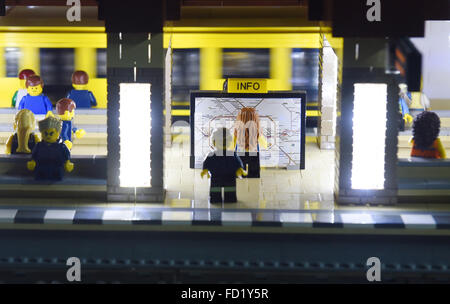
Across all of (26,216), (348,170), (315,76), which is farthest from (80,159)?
(315,76)

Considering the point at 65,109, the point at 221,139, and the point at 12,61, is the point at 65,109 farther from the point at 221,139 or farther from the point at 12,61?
the point at 221,139

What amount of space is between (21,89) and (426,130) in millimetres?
6198

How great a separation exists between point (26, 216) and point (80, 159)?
1112 mm

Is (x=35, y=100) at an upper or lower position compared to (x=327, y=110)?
upper

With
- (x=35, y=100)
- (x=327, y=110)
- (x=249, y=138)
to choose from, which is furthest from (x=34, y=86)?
(x=327, y=110)

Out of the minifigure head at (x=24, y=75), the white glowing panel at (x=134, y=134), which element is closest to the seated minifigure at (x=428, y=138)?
the white glowing panel at (x=134, y=134)

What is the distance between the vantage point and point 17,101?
566 inches

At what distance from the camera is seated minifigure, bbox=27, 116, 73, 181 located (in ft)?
36.4

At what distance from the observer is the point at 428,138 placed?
11.5 meters

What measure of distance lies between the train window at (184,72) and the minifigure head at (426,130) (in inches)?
178

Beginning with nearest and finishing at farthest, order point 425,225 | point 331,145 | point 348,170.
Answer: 1. point 425,225
2. point 348,170
3. point 331,145

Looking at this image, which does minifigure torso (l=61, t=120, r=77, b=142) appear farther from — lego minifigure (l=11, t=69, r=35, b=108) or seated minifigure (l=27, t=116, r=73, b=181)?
seated minifigure (l=27, t=116, r=73, b=181)

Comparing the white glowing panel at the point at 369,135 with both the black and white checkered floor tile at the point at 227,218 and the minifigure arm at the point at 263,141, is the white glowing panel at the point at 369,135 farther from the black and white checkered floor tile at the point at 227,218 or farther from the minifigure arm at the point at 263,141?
the minifigure arm at the point at 263,141
